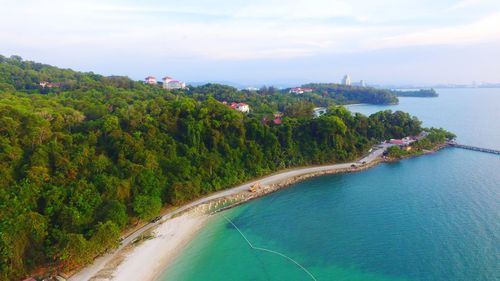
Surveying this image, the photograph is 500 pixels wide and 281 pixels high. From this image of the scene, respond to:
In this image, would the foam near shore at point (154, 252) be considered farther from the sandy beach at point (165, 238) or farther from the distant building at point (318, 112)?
the distant building at point (318, 112)

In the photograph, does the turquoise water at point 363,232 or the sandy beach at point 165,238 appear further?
the turquoise water at point 363,232

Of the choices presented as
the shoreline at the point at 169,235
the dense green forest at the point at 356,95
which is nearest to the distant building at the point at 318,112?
the shoreline at the point at 169,235

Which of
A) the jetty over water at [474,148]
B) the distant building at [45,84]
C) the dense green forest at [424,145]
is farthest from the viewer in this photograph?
the distant building at [45,84]

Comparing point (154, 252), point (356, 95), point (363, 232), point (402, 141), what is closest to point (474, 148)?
point (402, 141)

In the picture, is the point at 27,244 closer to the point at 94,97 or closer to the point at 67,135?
the point at 67,135

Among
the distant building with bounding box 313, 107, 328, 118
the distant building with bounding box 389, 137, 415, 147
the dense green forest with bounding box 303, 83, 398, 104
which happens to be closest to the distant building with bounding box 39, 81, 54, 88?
the distant building with bounding box 313, 107, 328, 118

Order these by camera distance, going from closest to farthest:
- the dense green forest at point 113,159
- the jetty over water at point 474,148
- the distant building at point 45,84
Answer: the dense green forest at point 113,159 < the jetty over water at point 474,148 < the distant building at point 45,84

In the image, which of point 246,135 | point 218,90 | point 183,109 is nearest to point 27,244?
point 183,109
